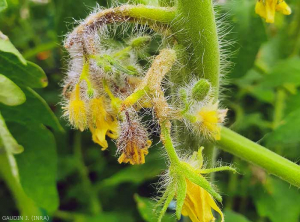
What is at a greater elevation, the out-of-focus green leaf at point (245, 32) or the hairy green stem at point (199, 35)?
the hairy green stem at point (199, 35)

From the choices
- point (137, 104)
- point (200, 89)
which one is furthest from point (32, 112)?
point (200, 89)

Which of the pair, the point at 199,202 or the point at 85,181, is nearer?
the point at 199,202

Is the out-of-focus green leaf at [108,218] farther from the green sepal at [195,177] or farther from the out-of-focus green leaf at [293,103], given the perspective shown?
the green sepal at [195,177]

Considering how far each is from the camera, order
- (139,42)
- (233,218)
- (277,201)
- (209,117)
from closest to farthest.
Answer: (209,117), (139,42), (233,218), (277,201)

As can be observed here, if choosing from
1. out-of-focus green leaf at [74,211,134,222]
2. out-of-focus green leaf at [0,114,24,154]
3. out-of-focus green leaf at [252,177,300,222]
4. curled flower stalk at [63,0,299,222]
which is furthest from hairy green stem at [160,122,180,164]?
out-of-focus green leaf at [74,211,134,222]

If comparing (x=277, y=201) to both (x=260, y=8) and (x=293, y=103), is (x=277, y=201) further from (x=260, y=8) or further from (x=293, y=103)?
(x=260, y=8)

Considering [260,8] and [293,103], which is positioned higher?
[260,8]

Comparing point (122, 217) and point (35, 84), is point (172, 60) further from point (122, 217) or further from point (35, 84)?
point (122, 217)

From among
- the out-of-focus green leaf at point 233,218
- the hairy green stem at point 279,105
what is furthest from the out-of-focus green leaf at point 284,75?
the out-of-focus green leaf at point 233,218
